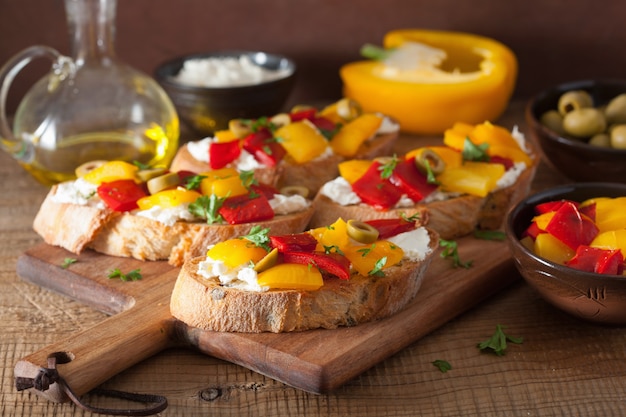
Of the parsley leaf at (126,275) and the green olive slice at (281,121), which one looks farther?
the green olive slice at (281,121)

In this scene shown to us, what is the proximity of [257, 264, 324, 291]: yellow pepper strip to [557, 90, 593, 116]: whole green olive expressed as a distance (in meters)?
1.94

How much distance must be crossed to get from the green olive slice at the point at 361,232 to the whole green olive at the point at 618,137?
4.96ft

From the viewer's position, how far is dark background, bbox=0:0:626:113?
5.04 meters

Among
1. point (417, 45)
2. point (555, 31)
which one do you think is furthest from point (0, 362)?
point (555, 31)

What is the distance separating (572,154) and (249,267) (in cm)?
173

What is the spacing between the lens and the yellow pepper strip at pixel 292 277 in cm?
263

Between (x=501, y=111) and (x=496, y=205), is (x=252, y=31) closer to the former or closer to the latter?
(x=501, y=111)

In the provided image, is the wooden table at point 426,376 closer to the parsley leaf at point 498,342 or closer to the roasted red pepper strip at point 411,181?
the parsley leaf at point 498,342

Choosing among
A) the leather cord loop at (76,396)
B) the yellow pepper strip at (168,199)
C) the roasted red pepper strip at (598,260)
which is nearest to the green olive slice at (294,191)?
the yellow pepper strip at (168,199)

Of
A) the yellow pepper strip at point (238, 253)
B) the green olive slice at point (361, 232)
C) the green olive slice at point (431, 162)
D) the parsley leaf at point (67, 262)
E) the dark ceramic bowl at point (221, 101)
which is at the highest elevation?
the green olive slice at point (361, 232)

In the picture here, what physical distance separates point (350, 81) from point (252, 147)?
3.43 feet

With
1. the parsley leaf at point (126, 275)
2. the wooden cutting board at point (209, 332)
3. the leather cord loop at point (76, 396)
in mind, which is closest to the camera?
the leather cord loop at point (76, 396)

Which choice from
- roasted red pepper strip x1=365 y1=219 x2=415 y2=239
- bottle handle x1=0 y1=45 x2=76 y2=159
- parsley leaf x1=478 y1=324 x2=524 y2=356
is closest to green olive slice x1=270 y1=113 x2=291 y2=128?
bottle handle x1=0 y1=45 x2=76 y2=159

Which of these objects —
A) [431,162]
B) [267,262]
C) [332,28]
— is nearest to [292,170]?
[431,162]
